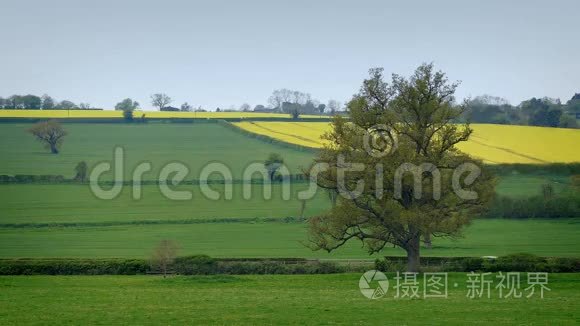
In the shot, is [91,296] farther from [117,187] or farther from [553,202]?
[117,187]

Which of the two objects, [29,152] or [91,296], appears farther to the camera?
[29,152]

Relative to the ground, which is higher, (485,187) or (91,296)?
(485,187)

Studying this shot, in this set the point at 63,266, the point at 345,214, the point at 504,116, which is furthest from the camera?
the point at 504,116

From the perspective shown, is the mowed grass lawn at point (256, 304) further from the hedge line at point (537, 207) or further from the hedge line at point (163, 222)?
the hedge line at point (537, 207)

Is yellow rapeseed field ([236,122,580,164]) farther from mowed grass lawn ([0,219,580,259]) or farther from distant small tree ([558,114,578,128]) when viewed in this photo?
mowed grass lawn ([0,219,580,259])

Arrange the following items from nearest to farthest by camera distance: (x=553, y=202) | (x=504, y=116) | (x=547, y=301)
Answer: (x=547, y=301)
(x=553, y=202)
(x=504, y=116)

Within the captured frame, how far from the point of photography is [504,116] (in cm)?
12900

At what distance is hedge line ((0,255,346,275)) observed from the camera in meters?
44.0

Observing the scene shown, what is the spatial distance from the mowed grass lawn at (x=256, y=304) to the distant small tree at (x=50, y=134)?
2853 inches

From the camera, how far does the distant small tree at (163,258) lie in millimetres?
43562

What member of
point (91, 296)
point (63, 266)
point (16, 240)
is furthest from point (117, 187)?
point (91, 296)

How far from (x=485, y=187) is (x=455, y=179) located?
165 cm

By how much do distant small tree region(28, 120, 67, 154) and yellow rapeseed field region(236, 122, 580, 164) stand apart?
2842 cm

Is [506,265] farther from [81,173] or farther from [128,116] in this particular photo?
[128,116]
